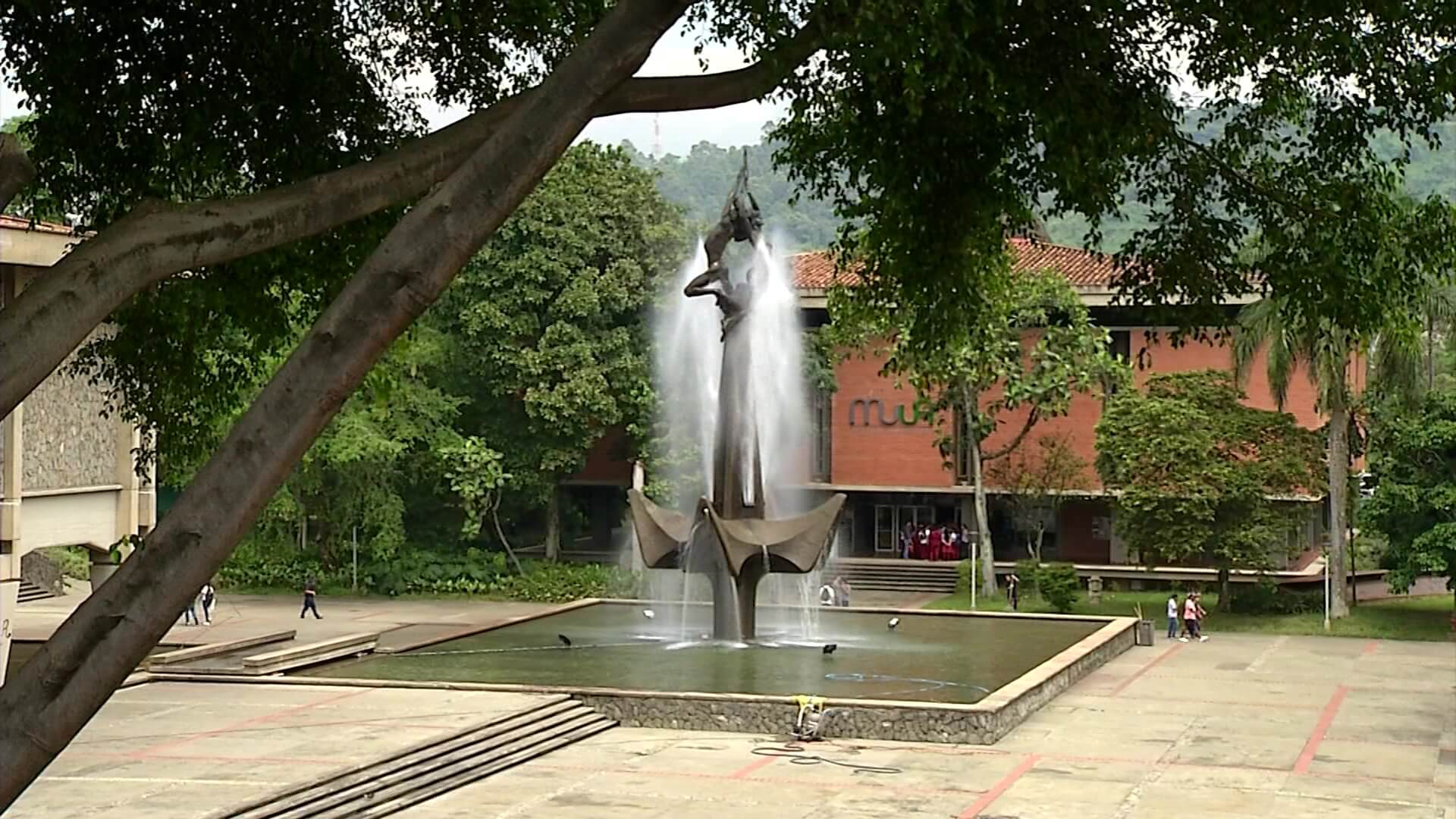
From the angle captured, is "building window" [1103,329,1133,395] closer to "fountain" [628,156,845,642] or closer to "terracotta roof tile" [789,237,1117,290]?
"terracotta roof tile" [789,237,1117,290]

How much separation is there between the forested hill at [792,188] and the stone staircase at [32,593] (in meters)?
32.6

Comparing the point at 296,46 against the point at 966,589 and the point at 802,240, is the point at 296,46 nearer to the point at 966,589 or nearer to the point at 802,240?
the point at 966,589

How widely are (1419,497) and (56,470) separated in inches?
993

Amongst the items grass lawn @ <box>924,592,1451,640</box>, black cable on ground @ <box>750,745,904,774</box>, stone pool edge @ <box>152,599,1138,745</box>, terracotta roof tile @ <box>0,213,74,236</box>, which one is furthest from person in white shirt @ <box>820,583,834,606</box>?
terracotta roof tile @ <box>0,213,74,236</box>

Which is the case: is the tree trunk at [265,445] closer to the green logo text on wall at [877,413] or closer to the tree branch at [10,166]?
the tree branch at [10,166]

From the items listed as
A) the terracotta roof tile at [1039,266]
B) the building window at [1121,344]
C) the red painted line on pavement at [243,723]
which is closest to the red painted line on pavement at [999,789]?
the red painted line on pavement at [243,723]

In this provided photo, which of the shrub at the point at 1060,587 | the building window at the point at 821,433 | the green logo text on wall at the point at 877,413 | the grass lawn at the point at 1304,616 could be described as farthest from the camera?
the building window at the point at 821,433

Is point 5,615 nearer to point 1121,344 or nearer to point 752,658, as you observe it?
point 752,658

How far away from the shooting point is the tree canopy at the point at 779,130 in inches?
276

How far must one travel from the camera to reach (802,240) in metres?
90.8

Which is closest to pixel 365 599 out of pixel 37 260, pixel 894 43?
pixel 37 260

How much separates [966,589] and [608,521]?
12.4 meters

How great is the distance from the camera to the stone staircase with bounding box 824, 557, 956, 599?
147ft

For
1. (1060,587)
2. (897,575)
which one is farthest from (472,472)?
(1060,587)
